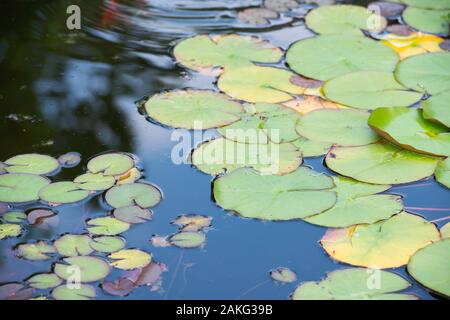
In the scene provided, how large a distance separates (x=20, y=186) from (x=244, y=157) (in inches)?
29.3

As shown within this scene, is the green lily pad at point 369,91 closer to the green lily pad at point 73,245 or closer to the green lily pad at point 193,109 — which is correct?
the green lily pad at point 193,109

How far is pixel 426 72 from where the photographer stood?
9.05 ft

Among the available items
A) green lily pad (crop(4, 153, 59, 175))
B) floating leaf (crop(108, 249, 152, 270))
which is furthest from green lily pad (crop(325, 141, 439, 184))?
green lily pad (crop(4, 153, 59, 175))

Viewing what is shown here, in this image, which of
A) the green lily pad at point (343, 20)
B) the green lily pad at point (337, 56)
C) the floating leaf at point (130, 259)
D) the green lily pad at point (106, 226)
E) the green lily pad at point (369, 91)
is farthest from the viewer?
the green lily pad at point (343, 20)

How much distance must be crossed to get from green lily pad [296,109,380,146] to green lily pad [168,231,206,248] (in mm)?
628

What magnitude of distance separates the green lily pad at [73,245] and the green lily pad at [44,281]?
0.30 feet

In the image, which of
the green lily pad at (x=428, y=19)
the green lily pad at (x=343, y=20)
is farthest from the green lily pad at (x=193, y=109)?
the green lily pad at (x=428, y=19)

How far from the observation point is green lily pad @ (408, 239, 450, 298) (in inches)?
72.1

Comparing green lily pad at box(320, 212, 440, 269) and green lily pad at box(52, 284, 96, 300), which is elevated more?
green lily pad at box(320, 212, 440, 269)

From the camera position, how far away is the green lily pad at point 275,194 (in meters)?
2.10

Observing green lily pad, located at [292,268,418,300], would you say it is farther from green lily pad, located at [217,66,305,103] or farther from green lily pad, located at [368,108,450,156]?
green lily pad, located at [217,66,305,103]

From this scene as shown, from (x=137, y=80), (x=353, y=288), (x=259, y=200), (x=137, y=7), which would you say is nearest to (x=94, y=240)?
(x=259, y=200)

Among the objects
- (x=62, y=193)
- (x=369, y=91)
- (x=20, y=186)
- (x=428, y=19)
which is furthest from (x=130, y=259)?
(x=428, y=19)
